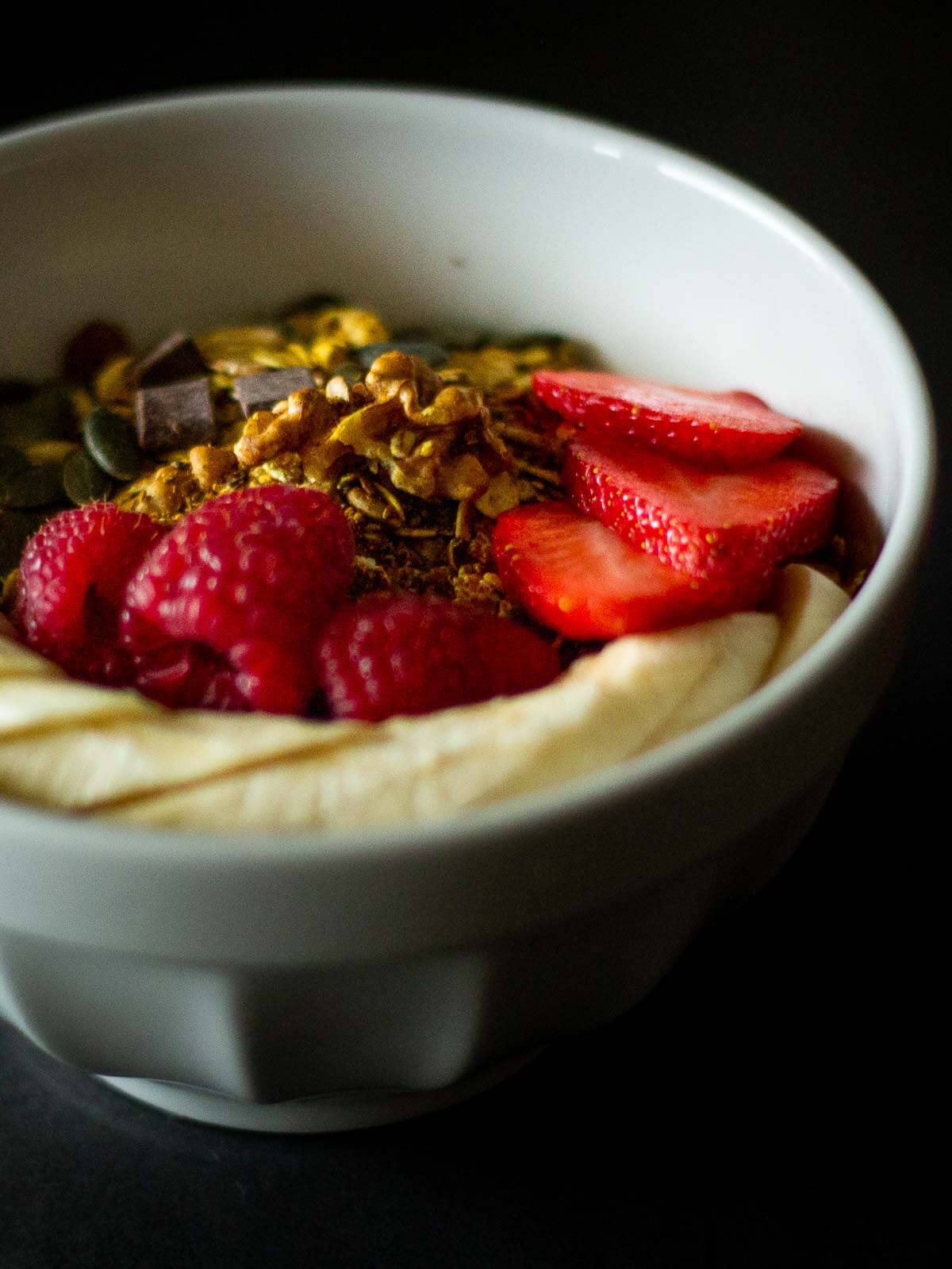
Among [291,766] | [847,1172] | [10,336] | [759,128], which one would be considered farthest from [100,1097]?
[759,128]

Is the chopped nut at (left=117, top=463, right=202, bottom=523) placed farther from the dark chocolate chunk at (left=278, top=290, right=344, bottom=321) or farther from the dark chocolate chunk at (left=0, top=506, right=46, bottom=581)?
the dark chocolate chunk at (left=278, top=290, right=344, bottom=321)

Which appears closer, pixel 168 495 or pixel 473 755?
pixel 473 755

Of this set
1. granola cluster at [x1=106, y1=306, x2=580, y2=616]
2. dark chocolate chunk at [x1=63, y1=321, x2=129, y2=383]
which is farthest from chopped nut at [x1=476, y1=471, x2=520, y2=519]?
dark chocolate chunk at [x1=63, y1=321, x2=129, y2=383]

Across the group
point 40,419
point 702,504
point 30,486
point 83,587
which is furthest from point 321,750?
point 40,419

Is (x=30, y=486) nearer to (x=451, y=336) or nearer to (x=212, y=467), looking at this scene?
(x=212, y=467)

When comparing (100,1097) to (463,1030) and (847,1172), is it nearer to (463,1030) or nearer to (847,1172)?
(463,1030)

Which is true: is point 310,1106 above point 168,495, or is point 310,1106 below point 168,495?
below
